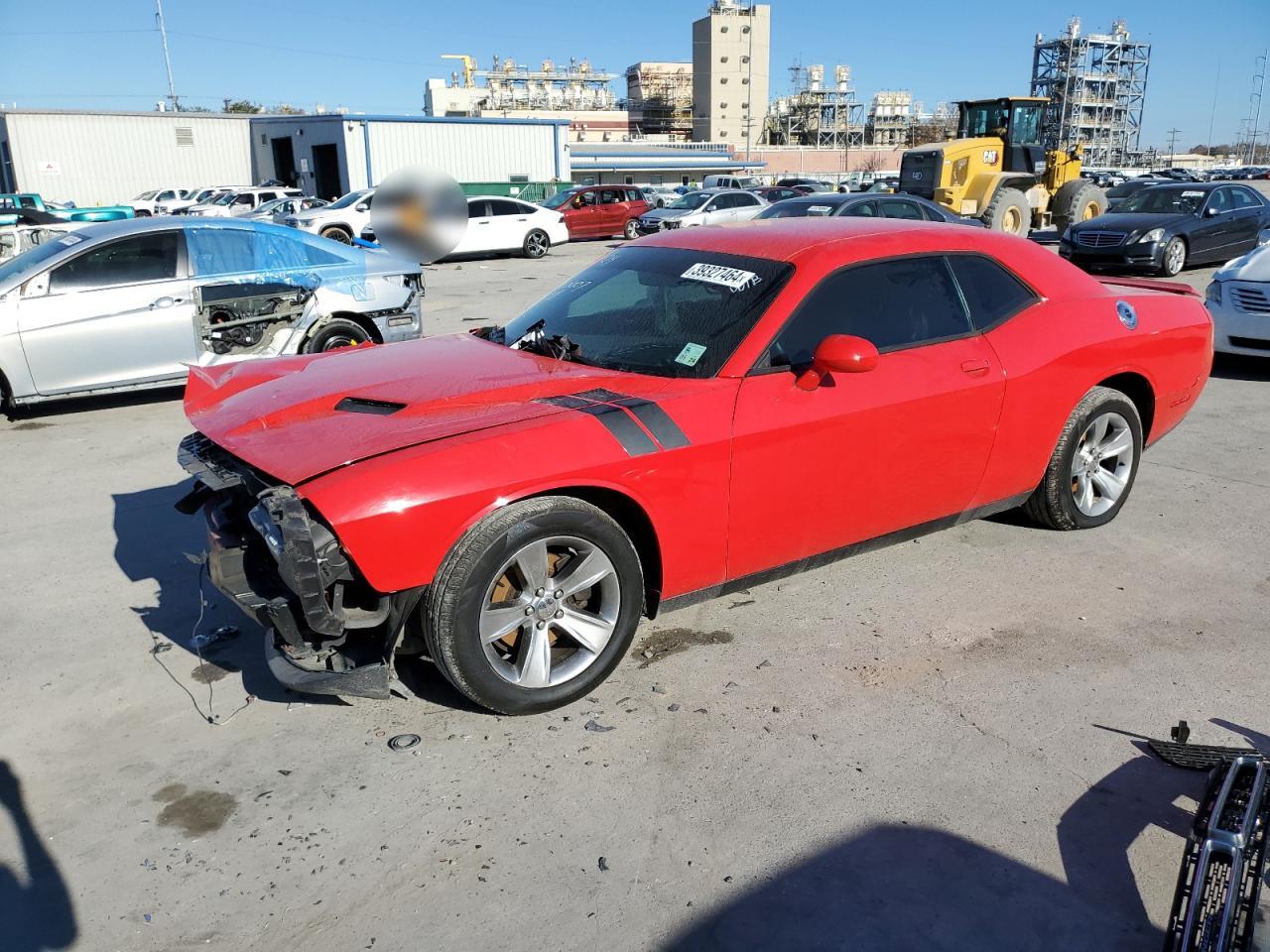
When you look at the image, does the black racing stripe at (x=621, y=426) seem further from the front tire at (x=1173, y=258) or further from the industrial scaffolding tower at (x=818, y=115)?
the industrial scaffolding tower at (x=818, y=115)

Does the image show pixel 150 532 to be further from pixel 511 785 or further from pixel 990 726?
pixel 990 726

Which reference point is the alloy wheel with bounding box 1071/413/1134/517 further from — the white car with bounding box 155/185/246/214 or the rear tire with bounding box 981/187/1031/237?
the white car with bounding box 155/185/246/214

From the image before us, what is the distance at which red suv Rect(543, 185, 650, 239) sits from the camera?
26516 millimetres

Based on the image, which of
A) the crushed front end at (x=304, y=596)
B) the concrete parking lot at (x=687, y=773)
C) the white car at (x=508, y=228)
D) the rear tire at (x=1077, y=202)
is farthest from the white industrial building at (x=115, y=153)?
the crushed front end at (x=304, y=596)

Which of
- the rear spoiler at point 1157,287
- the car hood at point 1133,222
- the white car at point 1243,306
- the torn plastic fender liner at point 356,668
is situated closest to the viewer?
the torn plastic fender liner at point 356,668

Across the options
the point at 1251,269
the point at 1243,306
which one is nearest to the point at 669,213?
the point at 1251,269

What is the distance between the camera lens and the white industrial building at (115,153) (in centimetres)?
4144

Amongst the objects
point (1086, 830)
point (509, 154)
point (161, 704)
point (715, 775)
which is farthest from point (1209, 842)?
point (509, 154)

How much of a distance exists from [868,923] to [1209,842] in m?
0.86

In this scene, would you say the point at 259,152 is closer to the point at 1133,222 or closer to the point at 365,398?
the point at 1133,222

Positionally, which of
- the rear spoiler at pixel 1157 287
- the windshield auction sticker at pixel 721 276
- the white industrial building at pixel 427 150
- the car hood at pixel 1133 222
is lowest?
the car hood at pixel 1133 222

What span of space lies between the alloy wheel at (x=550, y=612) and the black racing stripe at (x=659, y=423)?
0.45 m

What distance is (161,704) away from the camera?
11.3 feet

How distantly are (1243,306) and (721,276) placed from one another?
269 inches
